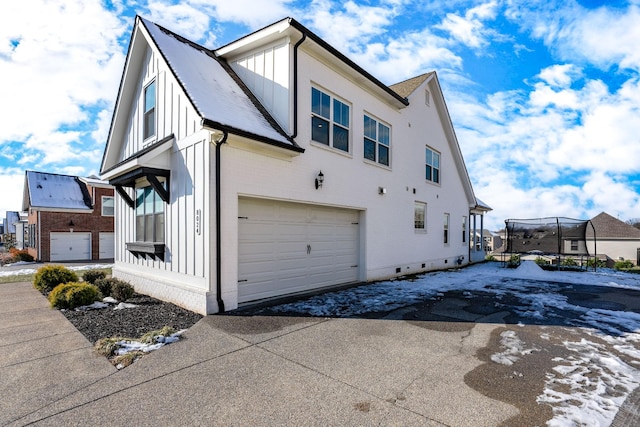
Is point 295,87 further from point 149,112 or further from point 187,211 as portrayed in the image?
point 149,112

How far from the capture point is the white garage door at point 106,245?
23.9m

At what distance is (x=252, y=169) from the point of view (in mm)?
6992

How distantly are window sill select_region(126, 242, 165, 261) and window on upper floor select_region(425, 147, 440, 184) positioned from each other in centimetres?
1060

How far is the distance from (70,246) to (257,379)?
83.5 ft

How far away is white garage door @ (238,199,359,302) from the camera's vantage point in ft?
23.8

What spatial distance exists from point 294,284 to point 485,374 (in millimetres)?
5082

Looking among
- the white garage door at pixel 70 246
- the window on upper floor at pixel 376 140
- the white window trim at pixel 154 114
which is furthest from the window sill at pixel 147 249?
the white garage door at pixel 70 246

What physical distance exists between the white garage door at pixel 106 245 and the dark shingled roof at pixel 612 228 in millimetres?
48468

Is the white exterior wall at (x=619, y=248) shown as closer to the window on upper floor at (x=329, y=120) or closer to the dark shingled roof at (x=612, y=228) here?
the dark shingled roof at (x=612, y=228)

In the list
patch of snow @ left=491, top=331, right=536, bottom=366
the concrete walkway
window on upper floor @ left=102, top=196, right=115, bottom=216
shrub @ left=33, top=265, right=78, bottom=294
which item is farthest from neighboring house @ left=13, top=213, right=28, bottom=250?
patch of snow @ left=491, top=331, right=536, bottom=366

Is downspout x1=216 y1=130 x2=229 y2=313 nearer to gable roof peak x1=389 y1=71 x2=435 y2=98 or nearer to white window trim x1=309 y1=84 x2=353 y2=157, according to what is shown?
white window trim x1=309 y1=84 x2=353 y2=157

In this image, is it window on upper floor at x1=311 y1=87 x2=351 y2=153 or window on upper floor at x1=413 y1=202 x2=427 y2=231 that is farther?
window on upper floor at x1=413 y1=202 x2=427 y2=231

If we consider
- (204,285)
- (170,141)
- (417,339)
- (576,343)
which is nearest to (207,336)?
(204,285)

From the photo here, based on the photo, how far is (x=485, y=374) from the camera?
12.6ft
